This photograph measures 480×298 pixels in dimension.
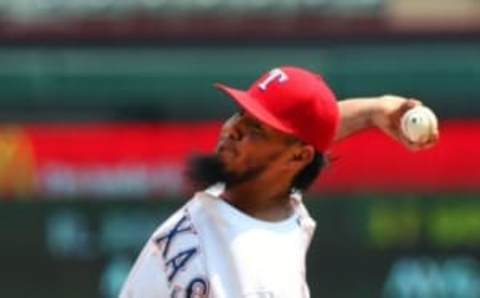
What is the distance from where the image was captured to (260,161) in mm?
4332

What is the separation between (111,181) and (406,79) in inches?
60.6

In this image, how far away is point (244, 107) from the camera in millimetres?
4285

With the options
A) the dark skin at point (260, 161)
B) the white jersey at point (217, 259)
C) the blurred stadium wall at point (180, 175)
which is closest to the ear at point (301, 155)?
the dark skin at point (260, 161)

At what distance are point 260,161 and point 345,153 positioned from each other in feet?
16.4

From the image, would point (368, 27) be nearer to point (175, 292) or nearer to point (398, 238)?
point (398, 238)

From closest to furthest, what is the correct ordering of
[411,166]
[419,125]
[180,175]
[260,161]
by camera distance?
[260,161]
[419,125]
[180,175]
[411,166]

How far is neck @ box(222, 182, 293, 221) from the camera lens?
436 centimetres

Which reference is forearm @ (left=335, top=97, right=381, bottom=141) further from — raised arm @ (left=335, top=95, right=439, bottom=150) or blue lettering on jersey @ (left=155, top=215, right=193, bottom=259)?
blue lettering on jersey @ (left=155, top=215, right=193, bottom=259)

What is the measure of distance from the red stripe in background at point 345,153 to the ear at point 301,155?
4.88 metres

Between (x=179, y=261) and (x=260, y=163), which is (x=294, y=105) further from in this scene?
(x=179, y=261)

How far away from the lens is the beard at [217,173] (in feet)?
14.1

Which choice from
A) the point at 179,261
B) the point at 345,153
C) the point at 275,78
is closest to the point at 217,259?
the point at 179,261

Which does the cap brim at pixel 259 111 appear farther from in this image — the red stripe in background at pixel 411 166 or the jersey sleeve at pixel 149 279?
the red stripe in background at pixel 411 166

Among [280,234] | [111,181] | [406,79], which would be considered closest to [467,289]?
[406,79]
